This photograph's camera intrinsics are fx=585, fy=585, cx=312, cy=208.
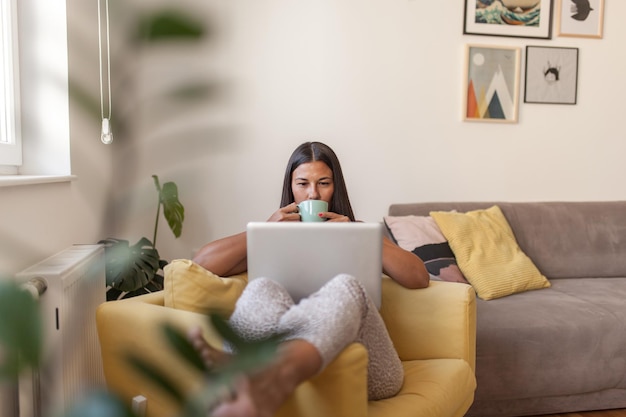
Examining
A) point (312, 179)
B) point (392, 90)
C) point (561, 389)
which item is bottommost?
point (561, 389)

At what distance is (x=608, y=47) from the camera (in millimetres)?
3236

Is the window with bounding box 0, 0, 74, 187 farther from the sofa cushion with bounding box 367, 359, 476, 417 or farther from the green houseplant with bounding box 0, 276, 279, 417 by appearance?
the sofa cushion with bounding box 367, 359, 476, 417

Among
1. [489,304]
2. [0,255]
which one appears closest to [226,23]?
[0,255]

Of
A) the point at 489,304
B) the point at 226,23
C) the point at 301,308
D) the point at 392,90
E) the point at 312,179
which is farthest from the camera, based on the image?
the point at 392,90

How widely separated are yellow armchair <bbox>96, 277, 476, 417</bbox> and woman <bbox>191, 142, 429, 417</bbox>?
0.16 feet

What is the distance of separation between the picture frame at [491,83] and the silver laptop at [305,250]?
5.85 feet

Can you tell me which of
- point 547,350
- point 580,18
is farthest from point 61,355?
point 580,18

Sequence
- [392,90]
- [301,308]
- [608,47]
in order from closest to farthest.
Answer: [301,308] < [392,90] < [608,47]

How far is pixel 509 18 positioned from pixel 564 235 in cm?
118

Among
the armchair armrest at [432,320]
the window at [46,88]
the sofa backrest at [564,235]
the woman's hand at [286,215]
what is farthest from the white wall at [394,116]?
the window at [46,88]

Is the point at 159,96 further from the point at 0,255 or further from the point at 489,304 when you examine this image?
the point at 489,304

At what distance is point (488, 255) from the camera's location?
2.58m

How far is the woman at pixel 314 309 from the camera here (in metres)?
0.72

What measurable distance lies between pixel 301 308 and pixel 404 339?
2.16ft
